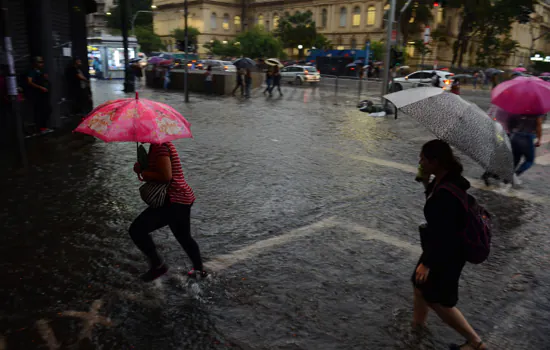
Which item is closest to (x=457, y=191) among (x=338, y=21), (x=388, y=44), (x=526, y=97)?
(x=526, y=97)

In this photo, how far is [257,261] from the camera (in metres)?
4.79

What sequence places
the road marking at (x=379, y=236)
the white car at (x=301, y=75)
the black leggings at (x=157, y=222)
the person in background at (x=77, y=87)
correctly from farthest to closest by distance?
the white car at (x=301, y=75) → the person in background at (x=77, y=87) → the road marking at (x=379, y=236) → the black leggings at (x=157, y=222)

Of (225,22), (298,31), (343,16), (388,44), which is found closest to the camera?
(388,44)

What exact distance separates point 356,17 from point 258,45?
71.7ft

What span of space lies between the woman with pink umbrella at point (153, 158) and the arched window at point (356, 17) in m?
76.8

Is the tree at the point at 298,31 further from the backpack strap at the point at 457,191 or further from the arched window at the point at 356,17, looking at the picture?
the backpack strap at the point at 457,191

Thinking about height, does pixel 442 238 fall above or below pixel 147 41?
below

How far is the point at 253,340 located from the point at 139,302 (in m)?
1.09

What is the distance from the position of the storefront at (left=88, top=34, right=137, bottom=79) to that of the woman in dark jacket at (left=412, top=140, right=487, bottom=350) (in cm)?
3097

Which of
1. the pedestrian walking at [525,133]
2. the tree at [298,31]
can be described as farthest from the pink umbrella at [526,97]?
the tree at [298,31]

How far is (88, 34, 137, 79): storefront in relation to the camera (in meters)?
30.8

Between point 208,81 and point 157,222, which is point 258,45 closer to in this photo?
point 208,81

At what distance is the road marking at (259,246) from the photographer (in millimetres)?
4707

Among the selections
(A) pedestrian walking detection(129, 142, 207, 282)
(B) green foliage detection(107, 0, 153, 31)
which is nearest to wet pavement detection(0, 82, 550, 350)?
(A) pedestrian walking detection(129, 142, 207, 282)
